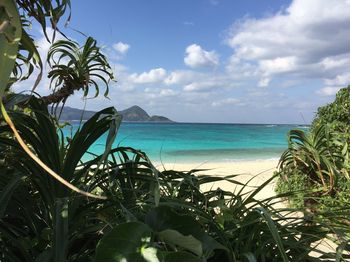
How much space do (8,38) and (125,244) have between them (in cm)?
50

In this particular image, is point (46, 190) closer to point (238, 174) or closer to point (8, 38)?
point (238, 174)

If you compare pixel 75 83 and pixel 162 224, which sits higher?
pixel 75 83

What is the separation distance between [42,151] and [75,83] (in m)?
1.50

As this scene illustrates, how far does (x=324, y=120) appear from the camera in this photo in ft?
18.6

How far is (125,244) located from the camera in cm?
85

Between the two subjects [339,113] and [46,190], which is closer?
[46,190]

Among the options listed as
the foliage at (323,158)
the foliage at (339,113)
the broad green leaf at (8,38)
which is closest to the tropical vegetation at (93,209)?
the broad green leaf at (8,38)

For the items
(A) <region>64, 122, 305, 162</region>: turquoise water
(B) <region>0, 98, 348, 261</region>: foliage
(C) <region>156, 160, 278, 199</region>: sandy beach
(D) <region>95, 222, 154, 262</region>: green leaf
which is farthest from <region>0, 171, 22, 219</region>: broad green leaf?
(A) <region>64, 122, 305, 162</region>: turquoise water

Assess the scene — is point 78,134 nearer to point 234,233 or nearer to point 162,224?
point 162,224

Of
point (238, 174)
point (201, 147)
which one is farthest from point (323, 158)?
point (201, 147)

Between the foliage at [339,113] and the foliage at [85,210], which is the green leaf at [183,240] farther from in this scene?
the foliage at [339,113]

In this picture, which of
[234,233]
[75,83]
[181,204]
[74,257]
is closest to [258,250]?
[234,233]

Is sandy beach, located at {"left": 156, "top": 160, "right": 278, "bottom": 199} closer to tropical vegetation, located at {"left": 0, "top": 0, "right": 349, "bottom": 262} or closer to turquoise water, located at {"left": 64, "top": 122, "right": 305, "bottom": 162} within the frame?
tropical vegetation, located at {"left": 0, "top": 0, "right": 349, "bottom": 262}

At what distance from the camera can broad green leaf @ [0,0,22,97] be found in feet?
1.70
